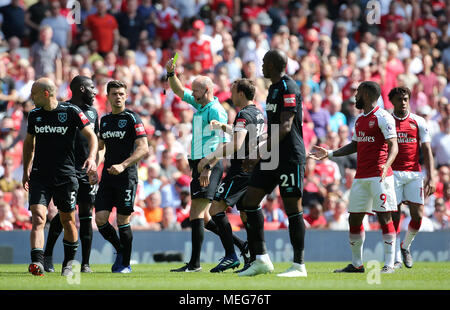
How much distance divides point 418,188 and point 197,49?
8.62 meters

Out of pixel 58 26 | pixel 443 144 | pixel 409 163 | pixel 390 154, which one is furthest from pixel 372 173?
pixel 58 26

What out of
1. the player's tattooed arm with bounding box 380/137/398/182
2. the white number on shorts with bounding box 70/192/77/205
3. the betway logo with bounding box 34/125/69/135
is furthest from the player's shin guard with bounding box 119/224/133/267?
the player's tattooed arm with bounding box 380/137/398/182

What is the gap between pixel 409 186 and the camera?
12.2m

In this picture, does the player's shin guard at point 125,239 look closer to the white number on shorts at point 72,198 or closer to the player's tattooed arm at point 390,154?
the white number on shorts at point 72,198

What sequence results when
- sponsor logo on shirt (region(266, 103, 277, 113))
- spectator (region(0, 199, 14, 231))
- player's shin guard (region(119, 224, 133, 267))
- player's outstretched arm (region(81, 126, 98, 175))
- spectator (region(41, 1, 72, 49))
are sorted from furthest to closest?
spectator (region(41, 1, 72, 49)) → spectator (region(0, 199, 14, 231)) → player's shin guard (region(119, 224, 133, 267)) → player's outstretched arm (region(81, 126, 98, 175)) → sponsor logo on shirt (region(266, 103, 277, 113))

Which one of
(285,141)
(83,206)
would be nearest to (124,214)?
(83,206)

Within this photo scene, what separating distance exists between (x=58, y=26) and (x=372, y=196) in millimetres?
10367

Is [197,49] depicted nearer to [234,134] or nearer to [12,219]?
[12,219]

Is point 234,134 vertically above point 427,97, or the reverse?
point 427,97

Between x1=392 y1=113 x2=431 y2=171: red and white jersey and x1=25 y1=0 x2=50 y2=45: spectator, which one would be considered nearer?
x1=392 y1=113 x2=431 y2=171: red and white jersey

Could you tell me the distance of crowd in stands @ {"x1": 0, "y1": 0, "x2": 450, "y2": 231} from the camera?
16.3 meters

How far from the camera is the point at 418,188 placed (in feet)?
39.8

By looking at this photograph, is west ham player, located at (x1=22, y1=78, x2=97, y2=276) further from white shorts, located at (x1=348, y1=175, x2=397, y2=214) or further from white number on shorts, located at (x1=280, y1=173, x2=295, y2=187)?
white shorts, located at (x1=348, y1=175, x2=397, y2=214)

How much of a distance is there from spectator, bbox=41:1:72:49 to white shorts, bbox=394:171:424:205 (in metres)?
9.34
